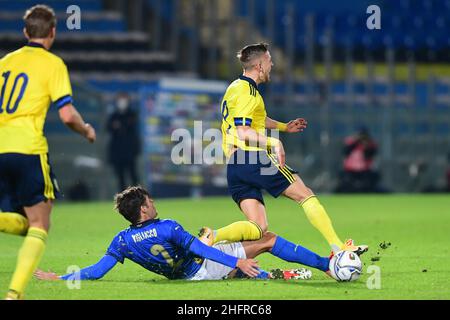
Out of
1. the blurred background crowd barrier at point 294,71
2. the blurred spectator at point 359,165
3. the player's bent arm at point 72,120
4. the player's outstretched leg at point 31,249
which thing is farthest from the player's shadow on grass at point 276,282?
the blurred spectator at point 359,165

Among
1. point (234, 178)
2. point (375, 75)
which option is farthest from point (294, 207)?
point (234, 178)

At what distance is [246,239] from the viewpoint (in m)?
8.72

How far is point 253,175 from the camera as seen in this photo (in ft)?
29.6

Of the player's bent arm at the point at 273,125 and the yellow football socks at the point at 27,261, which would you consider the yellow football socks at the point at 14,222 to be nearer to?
the yellow football socks at the point at 27,261

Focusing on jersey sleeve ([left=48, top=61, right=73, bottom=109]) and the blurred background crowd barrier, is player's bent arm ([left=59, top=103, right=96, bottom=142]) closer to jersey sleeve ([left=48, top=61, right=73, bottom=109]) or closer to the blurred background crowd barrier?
jersey sleeve ([left=48, top=61, right=73, bottom=109])

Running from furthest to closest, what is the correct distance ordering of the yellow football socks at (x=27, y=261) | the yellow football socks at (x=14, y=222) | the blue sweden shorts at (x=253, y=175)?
1. the blue sweden shorts at (x=253, y=175)
2. the yellow football socks at (x=14, y=222)
3. the yellow football socks at (x=27, y=261)

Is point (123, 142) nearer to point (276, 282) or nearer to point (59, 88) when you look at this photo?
point (276, 282)

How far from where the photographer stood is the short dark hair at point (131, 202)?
8453 millimetres

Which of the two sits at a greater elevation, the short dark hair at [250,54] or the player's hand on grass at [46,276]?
the short dark hair at [250,54]

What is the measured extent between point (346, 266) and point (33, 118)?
2708mm

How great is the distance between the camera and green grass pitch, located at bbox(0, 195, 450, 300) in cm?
808

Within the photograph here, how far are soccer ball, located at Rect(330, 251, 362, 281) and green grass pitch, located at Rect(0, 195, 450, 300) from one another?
0.06 metres
